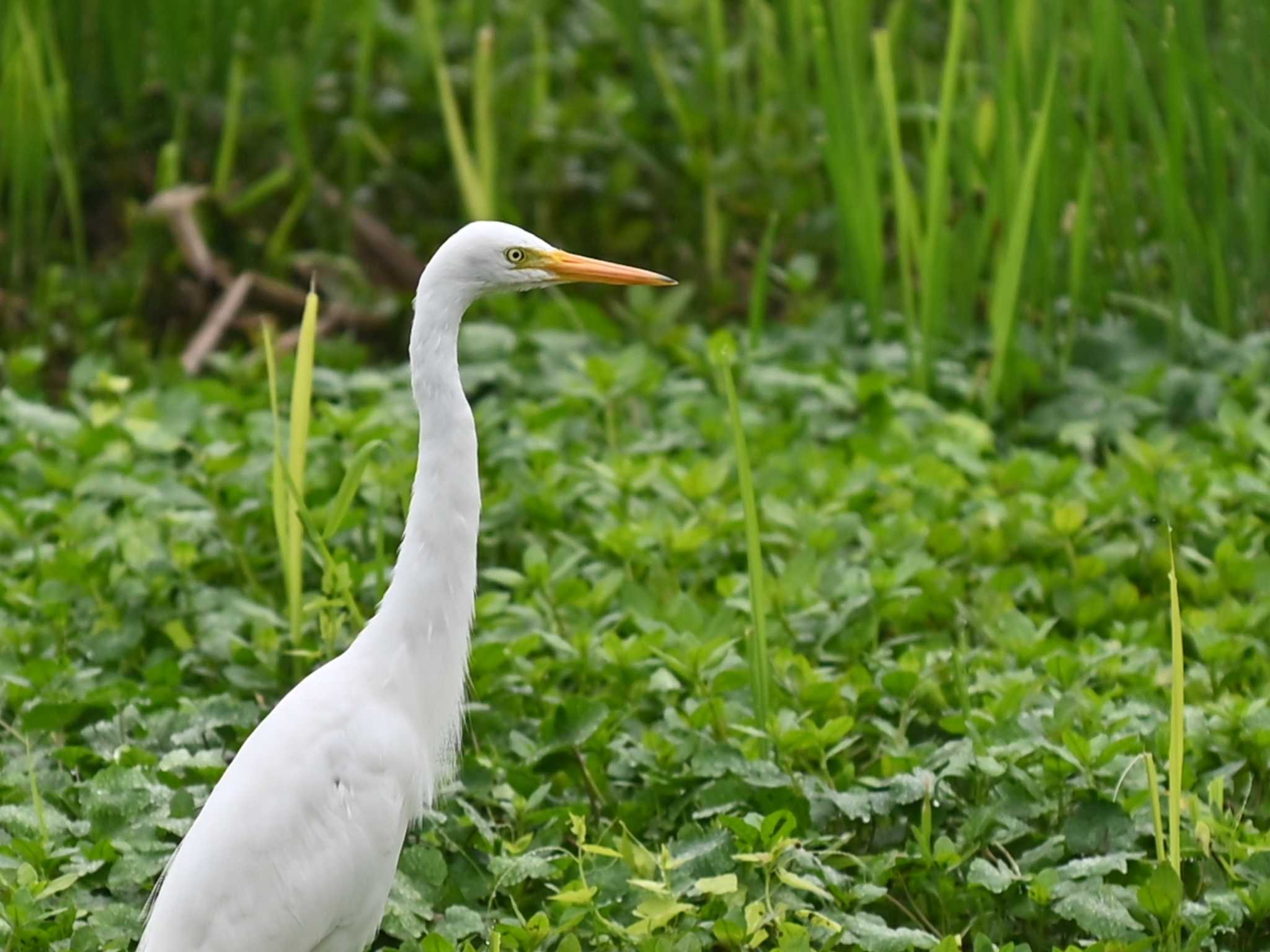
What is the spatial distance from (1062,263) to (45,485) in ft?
7.64

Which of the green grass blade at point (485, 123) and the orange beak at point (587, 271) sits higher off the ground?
the orange beak at point (587, 271)

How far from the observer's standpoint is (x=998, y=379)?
13.2ft

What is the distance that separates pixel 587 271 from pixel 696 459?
1.40 metres

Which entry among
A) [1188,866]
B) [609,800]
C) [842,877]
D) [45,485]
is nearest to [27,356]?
[45,485]

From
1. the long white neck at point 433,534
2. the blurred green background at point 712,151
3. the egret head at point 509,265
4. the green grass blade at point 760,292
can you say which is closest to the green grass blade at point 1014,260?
the blurred green background at point 712,151

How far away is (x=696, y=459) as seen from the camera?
3.73 m

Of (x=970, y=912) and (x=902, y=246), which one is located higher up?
(x=902, y=246)

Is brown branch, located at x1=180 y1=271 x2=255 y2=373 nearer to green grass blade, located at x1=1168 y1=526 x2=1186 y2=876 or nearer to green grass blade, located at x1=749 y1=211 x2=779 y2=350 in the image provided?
green grass blade, located at x1=749 y1=211 x2=779 y2=350

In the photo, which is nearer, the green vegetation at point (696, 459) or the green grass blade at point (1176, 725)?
the green grass blade at point (1176, 725)

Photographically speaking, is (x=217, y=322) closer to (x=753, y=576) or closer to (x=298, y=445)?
(x=298, y=445)

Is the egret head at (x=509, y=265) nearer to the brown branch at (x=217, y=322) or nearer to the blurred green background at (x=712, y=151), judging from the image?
the blurred green background at (x=712, y=151)

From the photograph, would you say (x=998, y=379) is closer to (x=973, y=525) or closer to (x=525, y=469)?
(x=973, y=525)

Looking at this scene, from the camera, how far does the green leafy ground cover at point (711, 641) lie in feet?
7.77

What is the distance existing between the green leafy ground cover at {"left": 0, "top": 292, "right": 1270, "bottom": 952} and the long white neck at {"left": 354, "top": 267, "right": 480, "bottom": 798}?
0.31 meters
